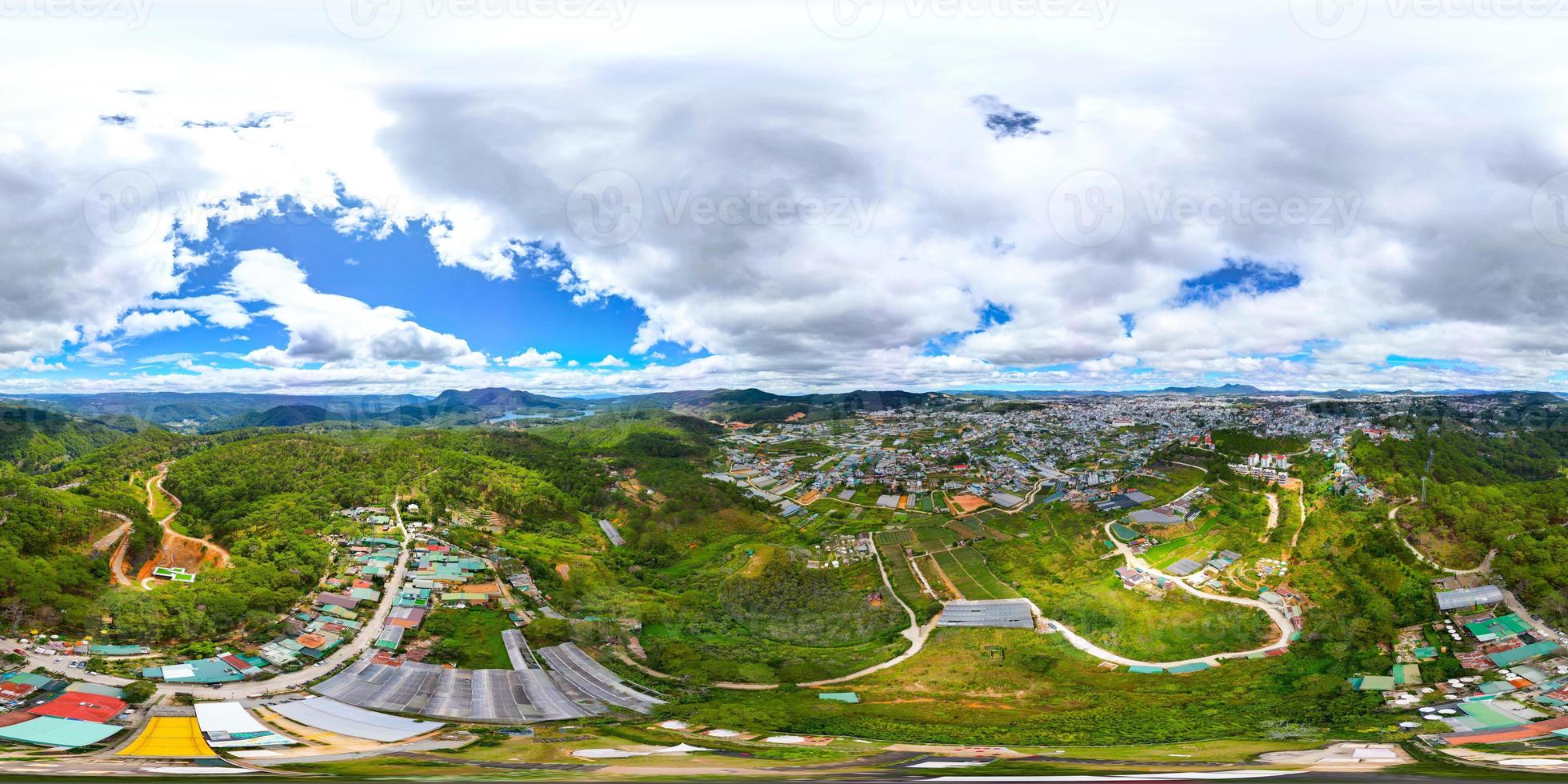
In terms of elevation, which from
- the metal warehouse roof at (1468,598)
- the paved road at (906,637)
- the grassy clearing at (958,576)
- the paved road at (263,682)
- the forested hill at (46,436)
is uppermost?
the forested hill at (46,436)

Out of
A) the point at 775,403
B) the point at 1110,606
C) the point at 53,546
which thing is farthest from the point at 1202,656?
the point at 775,403

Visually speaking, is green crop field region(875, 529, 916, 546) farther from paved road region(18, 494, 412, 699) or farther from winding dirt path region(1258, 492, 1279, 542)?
paved road region(18, 494, 412, 699)

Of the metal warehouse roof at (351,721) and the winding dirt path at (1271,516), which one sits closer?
the metal warehouse roof at (351,721)

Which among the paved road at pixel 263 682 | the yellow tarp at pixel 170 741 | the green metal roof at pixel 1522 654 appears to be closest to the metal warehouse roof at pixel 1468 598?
the green metal roof at pixel 1522 654

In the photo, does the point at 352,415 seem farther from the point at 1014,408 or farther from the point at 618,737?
the point at 1014,408

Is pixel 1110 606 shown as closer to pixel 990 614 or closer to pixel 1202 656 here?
pixel 1202 656

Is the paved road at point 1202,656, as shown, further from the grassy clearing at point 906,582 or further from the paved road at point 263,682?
the paved road at point 263,682
